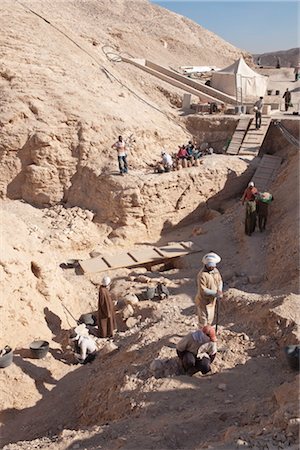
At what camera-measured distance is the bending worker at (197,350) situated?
634 centimetres

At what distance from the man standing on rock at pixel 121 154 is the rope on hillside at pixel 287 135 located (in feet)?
18.5

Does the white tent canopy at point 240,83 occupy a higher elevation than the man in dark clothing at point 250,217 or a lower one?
higher

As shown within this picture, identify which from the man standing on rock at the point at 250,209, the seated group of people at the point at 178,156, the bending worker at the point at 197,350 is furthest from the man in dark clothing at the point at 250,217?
the bending worker at the point at 197,350

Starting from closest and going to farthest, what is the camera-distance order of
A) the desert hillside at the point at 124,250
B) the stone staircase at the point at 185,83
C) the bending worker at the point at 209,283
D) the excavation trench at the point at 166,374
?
the excavation trench at the point at 166,374
the desert hillside at the point at 124,250
the bending worker at the point at 209,283
the stone staircase at the point at 185,83

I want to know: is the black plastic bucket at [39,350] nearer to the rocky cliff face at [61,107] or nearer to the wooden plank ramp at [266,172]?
the rocky cliff face at [61,107]

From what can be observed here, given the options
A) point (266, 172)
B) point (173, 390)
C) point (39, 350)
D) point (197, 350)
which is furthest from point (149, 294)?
point (266, 172)

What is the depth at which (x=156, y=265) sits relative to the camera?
43.3ft

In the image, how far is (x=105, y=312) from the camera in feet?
30.2

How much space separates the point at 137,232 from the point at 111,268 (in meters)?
2.55

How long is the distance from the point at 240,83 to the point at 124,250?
35.1ft

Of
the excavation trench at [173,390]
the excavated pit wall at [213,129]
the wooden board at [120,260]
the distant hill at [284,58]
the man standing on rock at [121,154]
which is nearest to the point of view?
the excavation trench at [173,390]

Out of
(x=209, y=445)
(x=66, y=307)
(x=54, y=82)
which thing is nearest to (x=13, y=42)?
(x=54, y=82)

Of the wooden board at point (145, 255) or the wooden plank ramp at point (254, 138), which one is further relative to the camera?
the wooden plank ramp at point (254, 138)

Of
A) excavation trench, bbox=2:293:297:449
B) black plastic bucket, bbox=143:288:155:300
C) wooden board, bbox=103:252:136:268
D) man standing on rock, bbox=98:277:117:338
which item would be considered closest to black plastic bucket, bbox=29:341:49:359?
excavation trench, bbox=2:293:297:449
